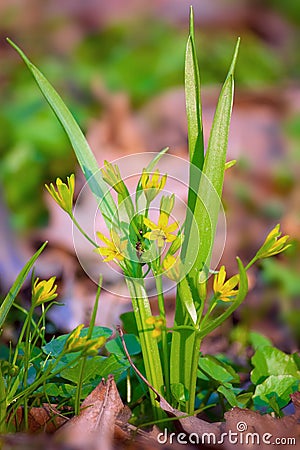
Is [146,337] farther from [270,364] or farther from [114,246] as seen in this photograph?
[270,364]

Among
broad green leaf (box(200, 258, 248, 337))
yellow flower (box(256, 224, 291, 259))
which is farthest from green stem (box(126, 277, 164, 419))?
yellow flower (box(256, 224, 291, 259))

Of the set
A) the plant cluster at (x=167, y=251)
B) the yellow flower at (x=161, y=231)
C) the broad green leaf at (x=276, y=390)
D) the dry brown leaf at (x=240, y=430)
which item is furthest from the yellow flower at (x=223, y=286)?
the broad green leaf at (x=276, y=390)

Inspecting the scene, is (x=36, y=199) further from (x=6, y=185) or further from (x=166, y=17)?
(x=166, y=17)

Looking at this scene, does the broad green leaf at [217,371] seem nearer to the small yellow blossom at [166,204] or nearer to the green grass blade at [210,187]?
the green grass blade at [210,187]

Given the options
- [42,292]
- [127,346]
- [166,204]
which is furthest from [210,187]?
[127,346]

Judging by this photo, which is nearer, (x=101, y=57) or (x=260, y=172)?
(x=260, y=172)

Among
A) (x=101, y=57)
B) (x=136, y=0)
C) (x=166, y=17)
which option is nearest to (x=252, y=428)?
(x=101, y=57)

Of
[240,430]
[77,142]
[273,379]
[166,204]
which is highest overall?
[77,142]
